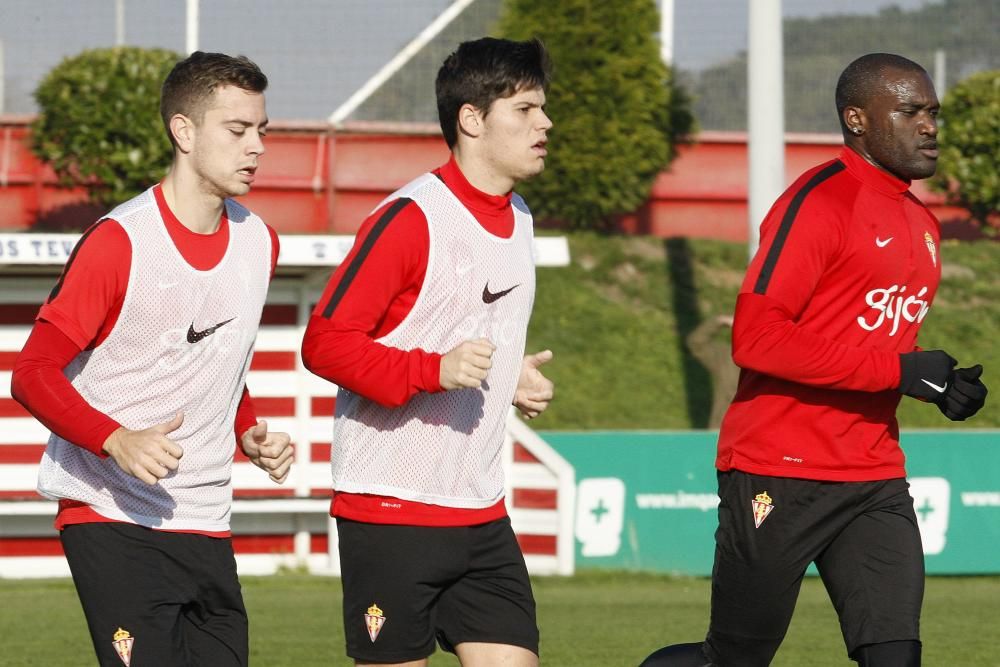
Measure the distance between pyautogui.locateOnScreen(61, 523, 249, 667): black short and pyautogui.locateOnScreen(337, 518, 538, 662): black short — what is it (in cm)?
34

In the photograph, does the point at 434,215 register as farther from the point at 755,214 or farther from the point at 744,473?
the point at 755,214

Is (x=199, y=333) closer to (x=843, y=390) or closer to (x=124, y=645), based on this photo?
(x=124, y=645)

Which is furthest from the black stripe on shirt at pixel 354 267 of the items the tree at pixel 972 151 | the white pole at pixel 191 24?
the tree at pixel 972 151

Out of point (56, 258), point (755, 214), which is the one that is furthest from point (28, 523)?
Answer: point (755, 214)

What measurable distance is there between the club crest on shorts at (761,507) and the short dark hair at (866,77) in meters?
1.16

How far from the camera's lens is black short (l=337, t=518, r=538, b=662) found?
14.9ft

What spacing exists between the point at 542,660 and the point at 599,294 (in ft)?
32.8

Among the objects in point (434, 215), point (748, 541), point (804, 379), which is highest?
point (434, 215)

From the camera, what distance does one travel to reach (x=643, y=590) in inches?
430

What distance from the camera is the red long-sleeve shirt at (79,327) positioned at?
4.10 metres

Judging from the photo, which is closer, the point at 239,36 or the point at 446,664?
the point at 446,664

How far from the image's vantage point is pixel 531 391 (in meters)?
4.75

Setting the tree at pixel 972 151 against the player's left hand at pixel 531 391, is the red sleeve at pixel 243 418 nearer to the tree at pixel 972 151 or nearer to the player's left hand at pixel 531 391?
the player's left hand at pixel 531 391

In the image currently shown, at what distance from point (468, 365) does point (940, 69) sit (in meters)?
17.9
